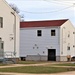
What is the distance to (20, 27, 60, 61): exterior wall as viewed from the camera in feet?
193

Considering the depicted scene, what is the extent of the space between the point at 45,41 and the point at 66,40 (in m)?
4.73

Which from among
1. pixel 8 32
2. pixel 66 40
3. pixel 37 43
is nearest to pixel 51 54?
pixel 37 43

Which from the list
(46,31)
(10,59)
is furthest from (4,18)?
(46,31)

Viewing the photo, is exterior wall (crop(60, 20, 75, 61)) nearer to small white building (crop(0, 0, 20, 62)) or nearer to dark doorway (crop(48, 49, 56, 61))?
dark doorway (crop(48, 49, 56, 61))

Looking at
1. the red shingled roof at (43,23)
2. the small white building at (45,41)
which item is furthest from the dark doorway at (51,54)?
the red shingled roof at (43,23)

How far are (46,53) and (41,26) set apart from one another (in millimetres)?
4963

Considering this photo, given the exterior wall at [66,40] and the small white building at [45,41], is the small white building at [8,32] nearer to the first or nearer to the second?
the small white building at [45,41]

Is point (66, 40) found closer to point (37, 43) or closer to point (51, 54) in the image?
point (51, 54)

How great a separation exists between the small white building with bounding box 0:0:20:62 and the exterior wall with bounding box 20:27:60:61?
1628 cm

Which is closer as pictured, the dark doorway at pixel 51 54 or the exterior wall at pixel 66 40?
the dark doorway at pixel 51 54

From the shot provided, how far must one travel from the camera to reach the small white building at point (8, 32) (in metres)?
40.3

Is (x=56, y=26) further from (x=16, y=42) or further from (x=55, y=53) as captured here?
(x=16, y=42)

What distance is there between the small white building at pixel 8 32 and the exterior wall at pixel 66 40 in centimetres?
1764

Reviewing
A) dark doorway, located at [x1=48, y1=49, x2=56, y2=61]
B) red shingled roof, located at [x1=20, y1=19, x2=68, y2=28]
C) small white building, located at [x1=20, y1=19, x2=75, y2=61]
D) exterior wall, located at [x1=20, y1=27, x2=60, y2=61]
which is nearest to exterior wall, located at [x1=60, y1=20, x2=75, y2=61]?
small white building, located at [x1=20, y1=19, x2=75, y2=61]
